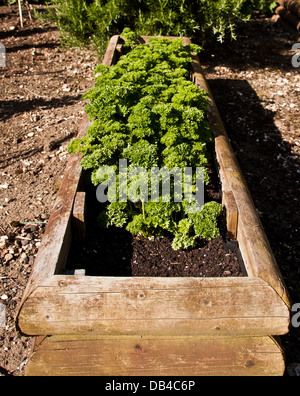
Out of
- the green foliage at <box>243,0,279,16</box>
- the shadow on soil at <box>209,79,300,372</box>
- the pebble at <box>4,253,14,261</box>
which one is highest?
the green foliage at <box>243,0,279,16</box>

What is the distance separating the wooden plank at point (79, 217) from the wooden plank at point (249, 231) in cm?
106

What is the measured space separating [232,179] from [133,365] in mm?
1504

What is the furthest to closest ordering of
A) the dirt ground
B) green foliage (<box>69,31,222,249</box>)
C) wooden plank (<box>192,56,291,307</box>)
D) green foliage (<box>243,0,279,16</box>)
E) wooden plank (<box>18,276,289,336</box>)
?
green foliage (<box>243,0,279,16</box>)
the dirt ground
green foliage (<box>69,31,222,249</box>)
wooden plank (<box>192,56,291,307</box>)
wooden plank (<box>18,276,289,336</box>)

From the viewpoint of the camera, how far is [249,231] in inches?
95.7

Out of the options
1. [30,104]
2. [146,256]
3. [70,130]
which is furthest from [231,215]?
[30,104]

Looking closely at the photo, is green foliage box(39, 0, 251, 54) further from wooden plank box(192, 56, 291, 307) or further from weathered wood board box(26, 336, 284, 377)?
weathered wood board box(26, 336, 284, 377)

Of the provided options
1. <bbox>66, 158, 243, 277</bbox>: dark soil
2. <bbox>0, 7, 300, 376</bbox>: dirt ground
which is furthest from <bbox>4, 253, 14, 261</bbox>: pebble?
<bbox>66, 158, 243, 277</bbox>: dark soil

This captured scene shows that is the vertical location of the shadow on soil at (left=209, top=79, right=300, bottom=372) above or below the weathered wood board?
below

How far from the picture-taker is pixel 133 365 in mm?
2062

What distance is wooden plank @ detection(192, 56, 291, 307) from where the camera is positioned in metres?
2.15

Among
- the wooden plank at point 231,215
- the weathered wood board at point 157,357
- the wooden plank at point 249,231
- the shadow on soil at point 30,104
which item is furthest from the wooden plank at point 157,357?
the shadow on soil at point 30,104

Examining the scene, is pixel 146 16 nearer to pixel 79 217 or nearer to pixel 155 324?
pixel 79 217

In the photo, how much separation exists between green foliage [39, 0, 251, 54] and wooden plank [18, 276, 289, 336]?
476cm

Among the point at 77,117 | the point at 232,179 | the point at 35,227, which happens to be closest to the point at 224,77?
the point at 77,117
